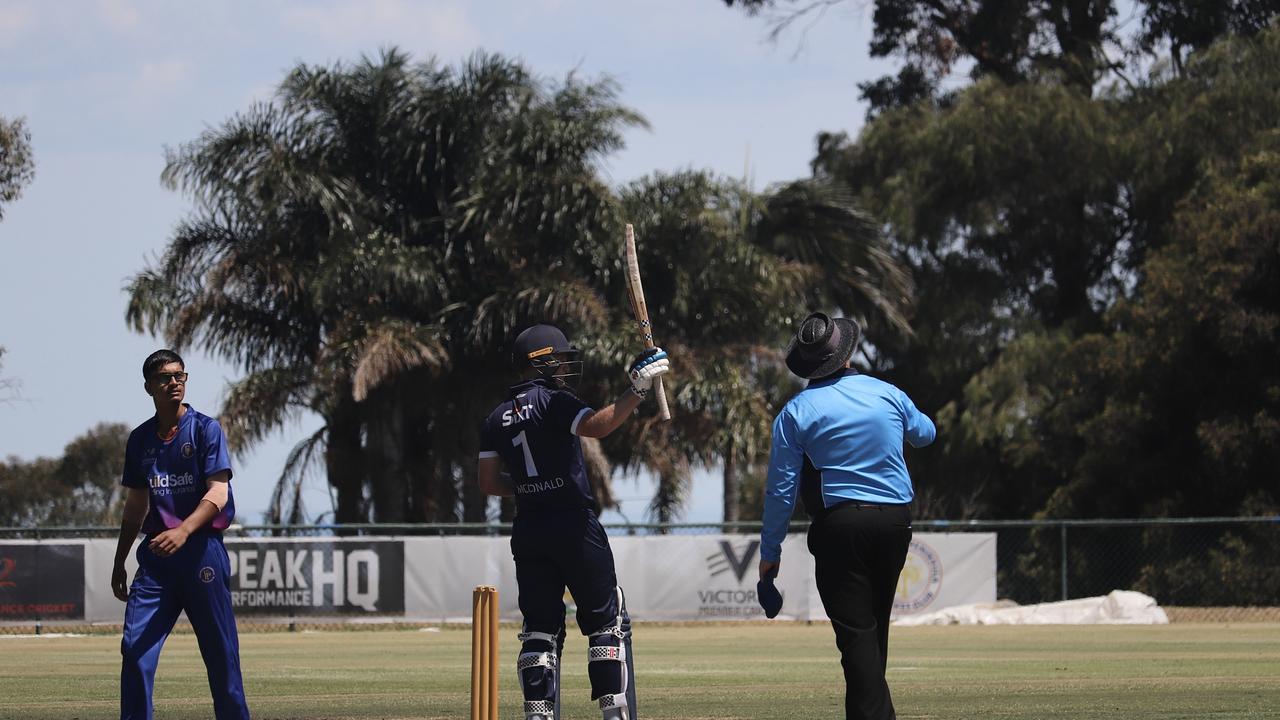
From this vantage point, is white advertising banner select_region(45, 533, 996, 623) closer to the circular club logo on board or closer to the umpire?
the circular club logo on board

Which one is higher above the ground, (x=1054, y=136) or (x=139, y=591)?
(x=1054, y=136)

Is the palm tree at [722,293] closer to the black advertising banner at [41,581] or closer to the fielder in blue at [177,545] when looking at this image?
the black advertising banner at [41,581]

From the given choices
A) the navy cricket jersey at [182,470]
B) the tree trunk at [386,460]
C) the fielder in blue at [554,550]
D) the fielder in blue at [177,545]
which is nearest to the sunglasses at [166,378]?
the fielder in blue at [177,545]

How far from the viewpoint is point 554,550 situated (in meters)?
7.83

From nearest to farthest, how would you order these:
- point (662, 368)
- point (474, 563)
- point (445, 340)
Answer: point (662, 368) < point (474, 563) < point (445, 340)

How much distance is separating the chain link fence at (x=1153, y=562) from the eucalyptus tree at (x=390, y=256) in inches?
87.4

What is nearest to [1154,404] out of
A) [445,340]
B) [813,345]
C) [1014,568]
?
[1014,568]

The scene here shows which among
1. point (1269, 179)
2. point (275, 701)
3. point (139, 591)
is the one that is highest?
point (1269, 179)

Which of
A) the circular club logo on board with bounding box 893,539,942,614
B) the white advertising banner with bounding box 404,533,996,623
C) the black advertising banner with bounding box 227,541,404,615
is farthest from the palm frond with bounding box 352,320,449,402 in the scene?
the circular club logo on board with bounding box 893,539,942,614

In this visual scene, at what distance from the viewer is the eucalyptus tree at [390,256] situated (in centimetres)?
3045

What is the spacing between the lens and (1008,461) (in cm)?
3756

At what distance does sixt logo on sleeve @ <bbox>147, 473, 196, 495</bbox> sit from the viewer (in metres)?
8.12

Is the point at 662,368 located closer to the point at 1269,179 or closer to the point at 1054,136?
the point at 1269,179

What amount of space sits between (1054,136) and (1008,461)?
277 inches
